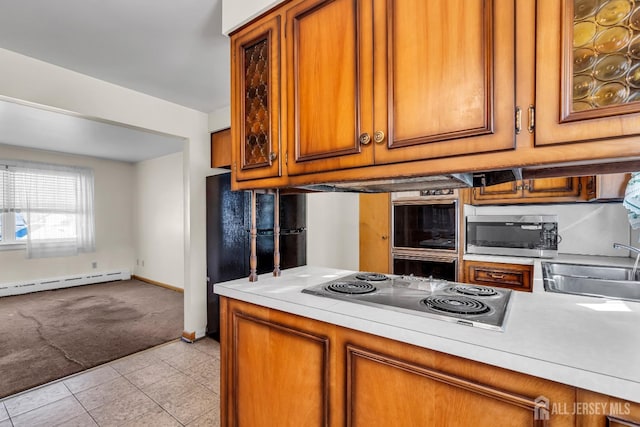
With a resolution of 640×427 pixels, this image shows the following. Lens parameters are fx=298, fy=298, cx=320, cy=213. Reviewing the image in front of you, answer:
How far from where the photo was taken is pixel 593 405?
67cm

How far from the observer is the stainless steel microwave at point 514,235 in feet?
8.36

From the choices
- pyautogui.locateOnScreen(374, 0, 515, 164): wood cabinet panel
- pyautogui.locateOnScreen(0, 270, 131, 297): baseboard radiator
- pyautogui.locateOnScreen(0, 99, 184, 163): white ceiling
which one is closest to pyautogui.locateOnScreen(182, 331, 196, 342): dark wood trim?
pyautogui.locateOnScreen(0, 99, 184, 163): white ceiling

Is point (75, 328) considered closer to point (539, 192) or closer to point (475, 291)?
point (475, 291)

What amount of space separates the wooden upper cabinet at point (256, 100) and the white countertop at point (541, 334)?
66cm

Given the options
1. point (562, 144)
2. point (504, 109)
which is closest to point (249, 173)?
point (504, 109)

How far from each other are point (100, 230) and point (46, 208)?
889mm

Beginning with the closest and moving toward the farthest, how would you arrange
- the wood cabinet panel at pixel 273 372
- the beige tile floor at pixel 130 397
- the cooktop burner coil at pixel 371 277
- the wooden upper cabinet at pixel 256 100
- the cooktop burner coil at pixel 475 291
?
the wood cabinet panel at pixel 273 372 < the cooktop burner coil at pixel 475 291 < the wooden upper cabinet at pixel 256 100 < the cooktop burner coil at pixel 371 277 < the beige tile floor at pixel 130 397

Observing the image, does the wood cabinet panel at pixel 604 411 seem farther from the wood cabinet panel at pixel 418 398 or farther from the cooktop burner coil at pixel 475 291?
the cooktop burner coil at pixel 475 291

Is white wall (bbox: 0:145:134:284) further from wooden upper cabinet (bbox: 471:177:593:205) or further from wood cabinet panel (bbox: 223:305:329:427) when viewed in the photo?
wooden upper cabinet (bbox: 471:177:593:205)

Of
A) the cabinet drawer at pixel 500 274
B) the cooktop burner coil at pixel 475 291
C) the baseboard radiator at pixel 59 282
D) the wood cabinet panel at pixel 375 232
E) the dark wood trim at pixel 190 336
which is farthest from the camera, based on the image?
the baseboard radiator at pixel 59 282

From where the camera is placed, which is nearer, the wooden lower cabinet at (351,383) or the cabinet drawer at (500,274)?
the wooden lower cabinet at (351,383)

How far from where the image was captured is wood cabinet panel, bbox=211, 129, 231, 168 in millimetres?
3107

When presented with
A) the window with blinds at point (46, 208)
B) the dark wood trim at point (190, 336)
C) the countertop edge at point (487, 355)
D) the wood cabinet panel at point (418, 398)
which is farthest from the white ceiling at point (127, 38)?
the window with blinds at point (46, 208)

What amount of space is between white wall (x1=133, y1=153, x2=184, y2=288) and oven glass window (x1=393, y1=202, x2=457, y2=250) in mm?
3723
